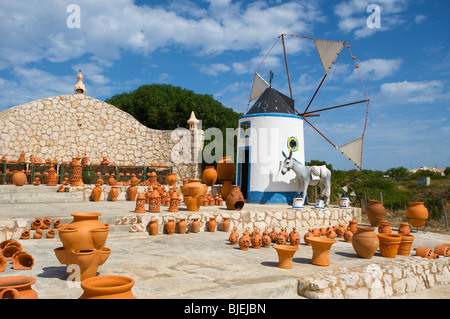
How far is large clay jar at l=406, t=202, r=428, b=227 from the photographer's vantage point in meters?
9.20

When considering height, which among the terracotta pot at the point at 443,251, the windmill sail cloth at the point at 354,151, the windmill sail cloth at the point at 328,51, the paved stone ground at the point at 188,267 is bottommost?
the terracotta pot at the point at 443,251

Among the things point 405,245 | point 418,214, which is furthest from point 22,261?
point 418,214

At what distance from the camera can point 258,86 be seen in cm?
1500

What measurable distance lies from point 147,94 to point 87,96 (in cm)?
819

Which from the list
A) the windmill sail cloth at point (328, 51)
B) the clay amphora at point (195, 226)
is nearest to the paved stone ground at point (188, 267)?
the clay amphora at point (195, 226)

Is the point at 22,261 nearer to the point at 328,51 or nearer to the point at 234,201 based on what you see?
the point at 234,201

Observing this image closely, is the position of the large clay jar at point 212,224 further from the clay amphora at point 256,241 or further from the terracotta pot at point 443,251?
the terracotta pot at point 443,251

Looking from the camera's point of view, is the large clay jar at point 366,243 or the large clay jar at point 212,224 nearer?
the large clay jar at point 366,243

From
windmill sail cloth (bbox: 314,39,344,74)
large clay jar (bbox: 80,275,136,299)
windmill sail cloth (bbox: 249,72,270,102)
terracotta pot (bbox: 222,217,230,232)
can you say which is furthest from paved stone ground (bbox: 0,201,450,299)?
windmill sail cloth (bbox: 314,39,344,74)

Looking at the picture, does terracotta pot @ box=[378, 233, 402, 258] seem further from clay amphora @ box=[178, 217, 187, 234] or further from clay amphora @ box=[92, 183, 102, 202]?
clay amphora @ box=[92, 183, 102, 202]

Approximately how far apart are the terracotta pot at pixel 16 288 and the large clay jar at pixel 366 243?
16.9 ft

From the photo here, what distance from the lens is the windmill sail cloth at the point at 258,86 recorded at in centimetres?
1467

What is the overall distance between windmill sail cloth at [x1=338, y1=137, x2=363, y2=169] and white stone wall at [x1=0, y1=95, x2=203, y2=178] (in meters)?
7.27

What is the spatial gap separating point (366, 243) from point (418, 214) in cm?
440
